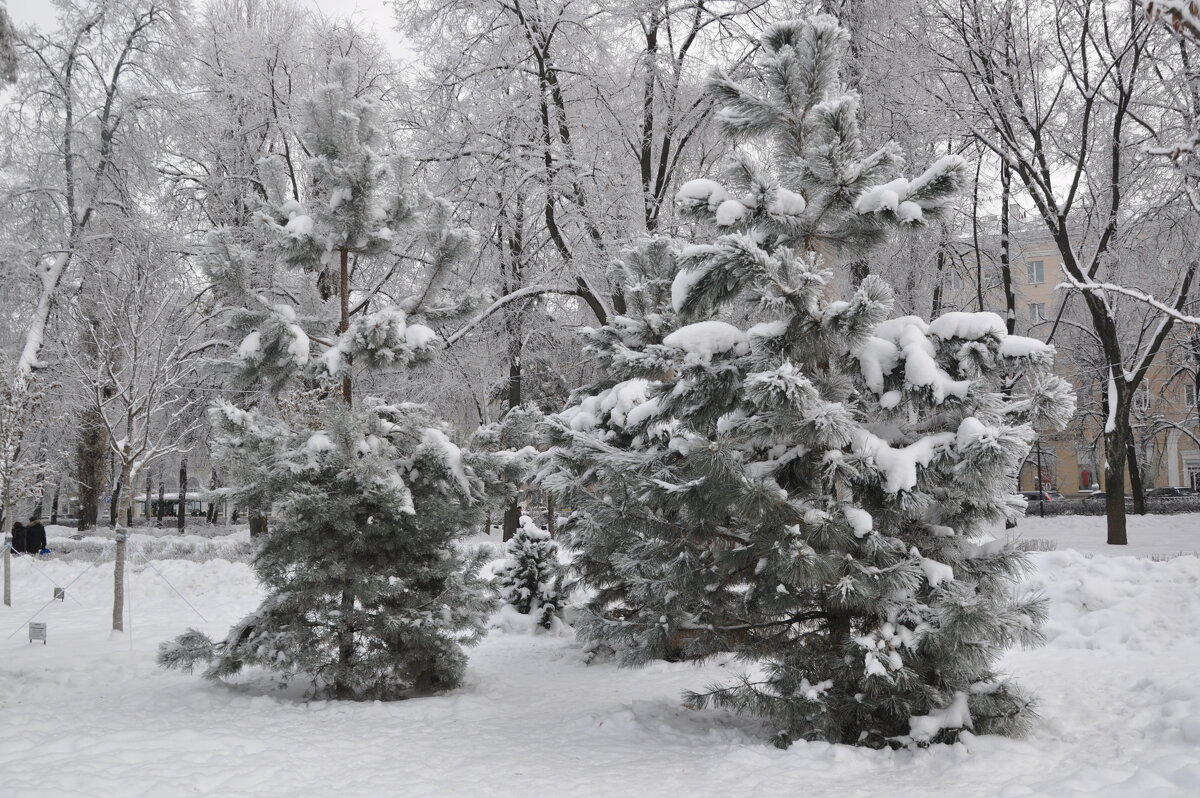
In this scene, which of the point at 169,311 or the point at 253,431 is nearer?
the point at 253,431

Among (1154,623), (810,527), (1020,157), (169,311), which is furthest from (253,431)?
(1020,157)

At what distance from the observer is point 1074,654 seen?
7.33 m

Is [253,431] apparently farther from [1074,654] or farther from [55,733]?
[1074,654]

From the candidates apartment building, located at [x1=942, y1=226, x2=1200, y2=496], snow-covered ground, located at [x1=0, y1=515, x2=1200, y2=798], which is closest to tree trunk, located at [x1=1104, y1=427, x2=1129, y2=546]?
apartment building, located at [x1=942, y1=226, x2=1200, y2=496]

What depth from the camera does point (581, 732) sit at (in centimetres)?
582

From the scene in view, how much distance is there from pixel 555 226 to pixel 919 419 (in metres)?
8.83

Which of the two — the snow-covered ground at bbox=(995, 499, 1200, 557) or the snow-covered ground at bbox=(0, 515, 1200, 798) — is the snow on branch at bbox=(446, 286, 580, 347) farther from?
the snow-covered ground at bbox=(995, 499, 1200, 557)

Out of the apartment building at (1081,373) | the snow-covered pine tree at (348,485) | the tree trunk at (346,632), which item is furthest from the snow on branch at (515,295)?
the apartment building at (1081,373)

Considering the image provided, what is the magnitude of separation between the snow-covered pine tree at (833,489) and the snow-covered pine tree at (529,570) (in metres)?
5.05

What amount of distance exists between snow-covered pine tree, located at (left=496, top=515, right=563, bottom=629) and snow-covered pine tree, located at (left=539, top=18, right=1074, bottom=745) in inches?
199

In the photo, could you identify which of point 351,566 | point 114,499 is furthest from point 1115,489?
point 114,499

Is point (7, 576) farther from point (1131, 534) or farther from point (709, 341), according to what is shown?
point (1131, 534)

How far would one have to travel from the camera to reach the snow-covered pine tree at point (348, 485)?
6.56 meters

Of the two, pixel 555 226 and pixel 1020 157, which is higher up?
pixel 1020 157
